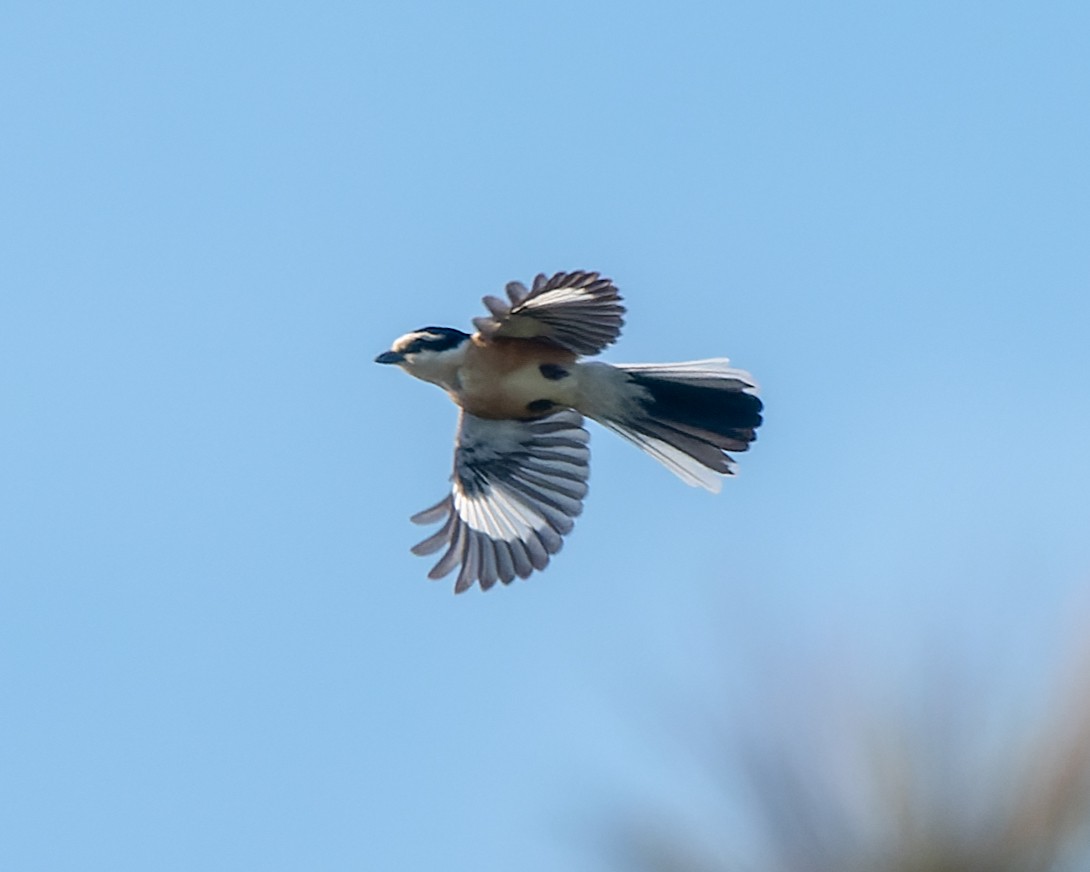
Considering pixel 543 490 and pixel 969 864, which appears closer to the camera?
pixel 969 864

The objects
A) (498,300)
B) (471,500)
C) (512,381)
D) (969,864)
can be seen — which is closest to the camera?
(969,864)

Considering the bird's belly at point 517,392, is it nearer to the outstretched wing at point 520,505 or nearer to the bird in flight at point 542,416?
the bird in flight at point 542,416

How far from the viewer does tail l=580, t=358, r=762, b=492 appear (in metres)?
5.77

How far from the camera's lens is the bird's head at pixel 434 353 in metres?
5.79

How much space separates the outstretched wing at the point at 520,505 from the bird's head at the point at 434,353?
255 mm

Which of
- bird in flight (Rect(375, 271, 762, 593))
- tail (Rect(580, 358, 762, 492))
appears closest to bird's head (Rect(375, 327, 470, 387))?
bird in flight (Rect(375, 271, 762, 593))

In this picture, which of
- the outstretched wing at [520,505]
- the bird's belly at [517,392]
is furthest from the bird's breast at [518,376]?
Result: the outstretched wing at [520,505]

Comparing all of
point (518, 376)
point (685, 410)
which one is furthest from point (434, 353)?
point (685, 410)

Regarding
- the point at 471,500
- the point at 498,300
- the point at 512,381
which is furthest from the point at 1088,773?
the point at 471,500

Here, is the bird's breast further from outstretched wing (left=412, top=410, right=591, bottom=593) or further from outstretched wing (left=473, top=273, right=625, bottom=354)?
outstretched wing (left=412, top=410, right=591, bottom=593)

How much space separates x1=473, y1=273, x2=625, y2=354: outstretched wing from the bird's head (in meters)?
0.19

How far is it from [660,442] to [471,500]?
747 mm

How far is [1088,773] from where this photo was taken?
1170mm

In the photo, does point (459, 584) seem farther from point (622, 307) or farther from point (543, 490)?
point (622, 307)
